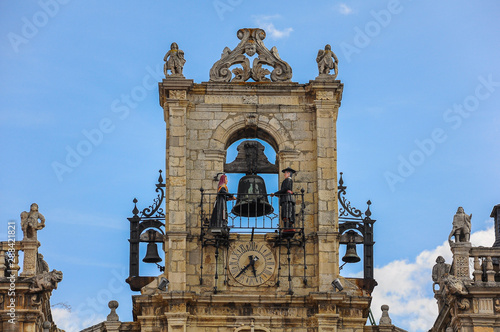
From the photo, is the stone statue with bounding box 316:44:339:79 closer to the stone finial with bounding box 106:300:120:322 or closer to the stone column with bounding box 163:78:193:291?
the stone column with bounding box 163:78:193:291

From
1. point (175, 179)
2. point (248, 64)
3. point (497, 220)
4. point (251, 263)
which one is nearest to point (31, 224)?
point (175, 179)

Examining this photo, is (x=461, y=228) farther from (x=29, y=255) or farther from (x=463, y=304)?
(x=29, y=255)

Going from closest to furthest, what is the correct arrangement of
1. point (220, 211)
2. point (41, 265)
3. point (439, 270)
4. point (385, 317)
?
point (41, 265) → point (220, 211) → point (439, 270) → point (385, 317)

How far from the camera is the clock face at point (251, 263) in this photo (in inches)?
1531

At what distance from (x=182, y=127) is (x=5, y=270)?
5977 mm

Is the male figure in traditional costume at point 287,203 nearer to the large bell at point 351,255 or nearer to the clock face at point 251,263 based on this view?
the clock face at point 251,263

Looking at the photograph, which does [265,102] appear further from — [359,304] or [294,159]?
[359,304]

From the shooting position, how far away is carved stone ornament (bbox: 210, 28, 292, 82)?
134 feet

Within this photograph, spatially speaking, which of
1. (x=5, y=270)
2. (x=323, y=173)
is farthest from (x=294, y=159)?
(x=5, y=270)

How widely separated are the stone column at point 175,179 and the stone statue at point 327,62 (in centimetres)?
341

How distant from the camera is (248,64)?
4122 centimetres

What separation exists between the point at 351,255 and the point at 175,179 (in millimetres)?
5073

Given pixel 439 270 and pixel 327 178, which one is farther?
pixel 327 178

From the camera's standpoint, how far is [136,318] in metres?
39.2
